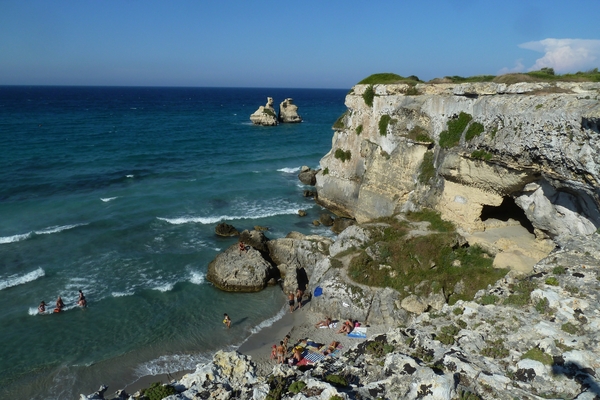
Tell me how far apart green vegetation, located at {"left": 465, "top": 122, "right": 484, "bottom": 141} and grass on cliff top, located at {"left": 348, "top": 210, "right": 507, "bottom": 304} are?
5.32 meters

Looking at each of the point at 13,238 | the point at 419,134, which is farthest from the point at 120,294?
the point at 419,134

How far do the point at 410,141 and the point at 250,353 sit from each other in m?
16.6

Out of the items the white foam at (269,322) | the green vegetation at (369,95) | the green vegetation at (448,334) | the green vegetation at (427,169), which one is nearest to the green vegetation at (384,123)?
the green vegetation at (369,95)

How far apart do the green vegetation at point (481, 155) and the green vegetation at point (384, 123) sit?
910 cm

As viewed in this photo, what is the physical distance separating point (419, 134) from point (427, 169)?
2.31 metres

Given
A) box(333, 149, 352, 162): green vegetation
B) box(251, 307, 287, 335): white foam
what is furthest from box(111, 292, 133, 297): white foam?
box(333, 149, 352, 162): green vegetation

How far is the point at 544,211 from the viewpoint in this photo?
64.5 ft

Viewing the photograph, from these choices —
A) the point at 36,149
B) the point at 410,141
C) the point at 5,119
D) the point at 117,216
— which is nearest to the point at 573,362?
the point at 410,141

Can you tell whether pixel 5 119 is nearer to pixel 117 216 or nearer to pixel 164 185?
pixel 164 185

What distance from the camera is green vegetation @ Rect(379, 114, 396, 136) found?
29.7m

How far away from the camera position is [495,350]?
902 centimetres

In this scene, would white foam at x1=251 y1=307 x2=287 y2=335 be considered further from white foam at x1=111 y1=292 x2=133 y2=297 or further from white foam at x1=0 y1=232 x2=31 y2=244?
white foam at x1=0 y1=232 x2=31 y2=244

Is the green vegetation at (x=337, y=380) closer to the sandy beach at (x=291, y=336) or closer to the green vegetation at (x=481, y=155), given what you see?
the sandy beach at (x=291, y=336)

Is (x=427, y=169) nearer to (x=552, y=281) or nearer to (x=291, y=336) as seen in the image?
(x=291, y=336)
